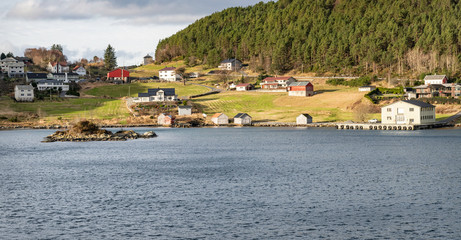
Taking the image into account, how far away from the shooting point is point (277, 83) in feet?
555

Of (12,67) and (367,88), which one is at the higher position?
(12,67)

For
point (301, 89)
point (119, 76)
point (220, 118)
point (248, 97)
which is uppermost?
point (119, 76)

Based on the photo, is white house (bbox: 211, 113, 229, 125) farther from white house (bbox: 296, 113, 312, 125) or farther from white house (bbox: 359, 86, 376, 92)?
white house (bbox: 359, 86, 376, 92)

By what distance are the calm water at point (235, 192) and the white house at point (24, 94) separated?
67997 mm

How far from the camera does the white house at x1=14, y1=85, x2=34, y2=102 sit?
14562cm

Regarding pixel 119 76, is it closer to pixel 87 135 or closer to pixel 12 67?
pixel 12 67

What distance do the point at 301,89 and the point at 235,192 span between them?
110 metres

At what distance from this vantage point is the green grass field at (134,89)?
166000 mm

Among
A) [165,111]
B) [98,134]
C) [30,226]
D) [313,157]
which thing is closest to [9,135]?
[98,134]

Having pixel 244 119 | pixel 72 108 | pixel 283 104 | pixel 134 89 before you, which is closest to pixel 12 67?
pixel 134 89

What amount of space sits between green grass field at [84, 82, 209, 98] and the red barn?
31557 mm

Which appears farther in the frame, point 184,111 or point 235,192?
point 184,111

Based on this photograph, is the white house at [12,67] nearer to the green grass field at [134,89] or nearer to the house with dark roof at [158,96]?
the green grass field at [134,89]

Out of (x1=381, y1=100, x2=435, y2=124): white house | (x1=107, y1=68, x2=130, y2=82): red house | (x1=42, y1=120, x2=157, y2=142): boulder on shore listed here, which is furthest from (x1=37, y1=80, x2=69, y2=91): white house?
(x1=381, y1=100, x2=435, y2=124): white house
